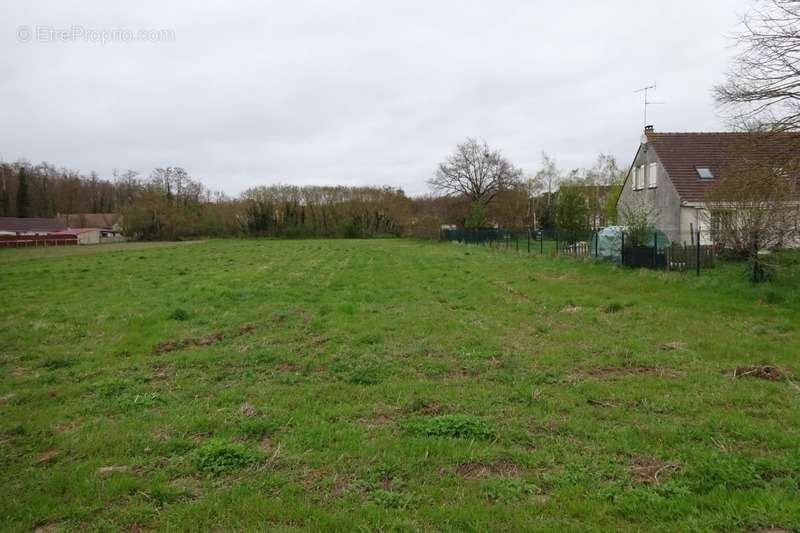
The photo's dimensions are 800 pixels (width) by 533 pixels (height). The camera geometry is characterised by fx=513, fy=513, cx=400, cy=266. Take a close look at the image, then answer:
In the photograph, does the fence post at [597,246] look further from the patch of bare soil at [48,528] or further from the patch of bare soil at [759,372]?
the patch of bare soil at [48,528]

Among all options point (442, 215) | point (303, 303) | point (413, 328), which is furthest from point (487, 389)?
point (442, 215)

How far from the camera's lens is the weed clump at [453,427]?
4.48m

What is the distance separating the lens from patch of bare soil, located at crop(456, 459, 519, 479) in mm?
3814

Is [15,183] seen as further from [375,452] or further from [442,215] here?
[375,452]

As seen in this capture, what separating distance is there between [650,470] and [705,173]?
81.7 feet

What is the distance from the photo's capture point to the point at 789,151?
40.5 ft

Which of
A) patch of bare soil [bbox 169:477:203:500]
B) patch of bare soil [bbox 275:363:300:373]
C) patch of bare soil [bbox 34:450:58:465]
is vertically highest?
patch of bare soil [bbox 275:363:300:373]

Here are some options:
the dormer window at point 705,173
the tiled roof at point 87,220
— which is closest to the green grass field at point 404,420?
the dormer window at point 705,173

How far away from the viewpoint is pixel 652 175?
26.4 metres

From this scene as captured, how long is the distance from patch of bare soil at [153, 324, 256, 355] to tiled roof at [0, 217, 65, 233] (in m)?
86.6

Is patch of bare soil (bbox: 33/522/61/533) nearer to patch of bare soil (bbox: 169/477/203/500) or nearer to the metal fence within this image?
patch of bare soil (bbox: 169/477/203/500)

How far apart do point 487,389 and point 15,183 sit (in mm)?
108595

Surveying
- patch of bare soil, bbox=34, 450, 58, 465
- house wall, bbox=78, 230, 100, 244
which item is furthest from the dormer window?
house wall, bbox=78, 230, 100, 244

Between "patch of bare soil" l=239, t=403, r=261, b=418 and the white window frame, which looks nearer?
"patch of bare soil" l=239, t=403, r=261, b=418
